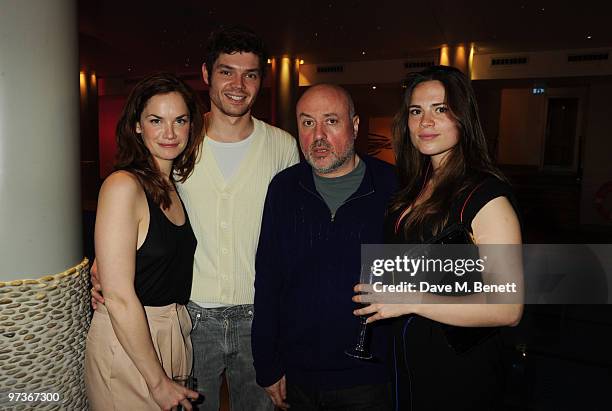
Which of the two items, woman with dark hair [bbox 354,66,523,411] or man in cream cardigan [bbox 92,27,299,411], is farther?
man in cream cardigan [bbox 92,27,299,411]

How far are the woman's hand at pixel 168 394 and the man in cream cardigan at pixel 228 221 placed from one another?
0.42 meters

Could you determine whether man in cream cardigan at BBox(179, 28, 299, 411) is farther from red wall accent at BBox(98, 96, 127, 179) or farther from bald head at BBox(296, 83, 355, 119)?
red wall accent at BBox(98, 96, 127, 179)

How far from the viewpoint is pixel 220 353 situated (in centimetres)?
211

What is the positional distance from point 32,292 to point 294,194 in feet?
3.66

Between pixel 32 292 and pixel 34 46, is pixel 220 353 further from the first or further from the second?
pixel 34 46

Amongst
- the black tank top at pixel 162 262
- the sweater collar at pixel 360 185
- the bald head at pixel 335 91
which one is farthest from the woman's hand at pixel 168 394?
the bald head at pixel 335 91

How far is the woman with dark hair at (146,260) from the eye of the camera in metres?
1.60

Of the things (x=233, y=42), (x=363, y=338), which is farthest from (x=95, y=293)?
(x=233, y=42)

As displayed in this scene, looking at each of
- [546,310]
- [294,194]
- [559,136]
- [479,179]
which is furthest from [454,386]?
[559,136]

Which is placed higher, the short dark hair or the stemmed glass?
the short dark hair

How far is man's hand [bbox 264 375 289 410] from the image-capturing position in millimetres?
2045

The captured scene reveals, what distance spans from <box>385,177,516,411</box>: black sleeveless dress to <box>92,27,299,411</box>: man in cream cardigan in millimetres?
785

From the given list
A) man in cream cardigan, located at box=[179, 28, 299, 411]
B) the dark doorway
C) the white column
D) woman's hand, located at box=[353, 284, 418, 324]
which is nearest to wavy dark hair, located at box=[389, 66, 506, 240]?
woman's hand, located at box=[353, 284, 418, 324]

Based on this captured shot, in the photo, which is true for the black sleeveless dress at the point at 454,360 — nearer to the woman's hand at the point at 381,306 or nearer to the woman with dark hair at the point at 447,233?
the woman with dark hair at the point at 447,233
